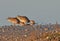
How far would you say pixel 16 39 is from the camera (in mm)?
17328

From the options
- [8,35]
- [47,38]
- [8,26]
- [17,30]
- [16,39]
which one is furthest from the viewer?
[8,26]

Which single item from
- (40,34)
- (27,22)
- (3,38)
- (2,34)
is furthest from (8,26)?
(40,34)

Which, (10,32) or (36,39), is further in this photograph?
(10,32)

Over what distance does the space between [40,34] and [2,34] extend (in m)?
3.71

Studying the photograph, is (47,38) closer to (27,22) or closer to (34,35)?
(34,35)

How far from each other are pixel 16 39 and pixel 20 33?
2507 millimetres

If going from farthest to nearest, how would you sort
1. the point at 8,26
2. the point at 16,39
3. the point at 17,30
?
the point at 8,26
the point at 17,30
the point at 16,39

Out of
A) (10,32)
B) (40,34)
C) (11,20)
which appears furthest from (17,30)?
(40,34)

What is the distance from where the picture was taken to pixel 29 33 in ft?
64.3

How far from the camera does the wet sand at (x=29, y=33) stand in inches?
634

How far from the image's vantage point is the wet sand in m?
16.1

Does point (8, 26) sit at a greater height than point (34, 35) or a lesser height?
lesser

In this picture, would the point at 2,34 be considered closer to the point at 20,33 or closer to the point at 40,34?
the point at 20,33

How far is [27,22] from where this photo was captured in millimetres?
22625
